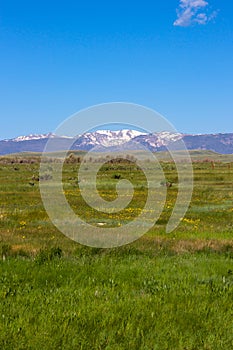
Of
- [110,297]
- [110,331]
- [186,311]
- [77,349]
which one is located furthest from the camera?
[110,297]

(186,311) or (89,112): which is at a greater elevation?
(89,112)

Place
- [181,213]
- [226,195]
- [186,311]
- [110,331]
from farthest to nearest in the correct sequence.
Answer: [226,195] → [181,213] → [186,311] → [110,331]

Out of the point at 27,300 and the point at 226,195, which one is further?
the point at 226,195

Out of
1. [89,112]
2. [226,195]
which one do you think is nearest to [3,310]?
[89,112]

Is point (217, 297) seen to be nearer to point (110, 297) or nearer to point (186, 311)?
point (186, 311)

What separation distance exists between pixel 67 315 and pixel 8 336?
3.76ft

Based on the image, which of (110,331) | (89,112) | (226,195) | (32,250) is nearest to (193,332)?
(110,331)

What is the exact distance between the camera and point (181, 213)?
26.5 meters

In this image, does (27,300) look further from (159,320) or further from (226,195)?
(226,195)

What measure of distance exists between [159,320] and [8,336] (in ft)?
8.23

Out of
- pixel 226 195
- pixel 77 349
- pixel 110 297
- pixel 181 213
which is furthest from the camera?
pixel 226 195

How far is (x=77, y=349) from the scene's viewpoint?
20.0 ft

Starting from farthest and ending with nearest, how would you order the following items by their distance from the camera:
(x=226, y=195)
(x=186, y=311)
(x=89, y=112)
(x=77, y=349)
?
(x=226, y=195), (x=89, y=112), (x=186, y=311), (x=77, y=349)

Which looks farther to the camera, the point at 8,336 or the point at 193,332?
the point at 193,332
